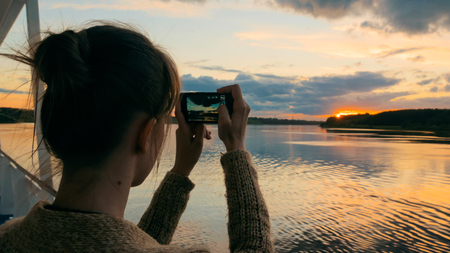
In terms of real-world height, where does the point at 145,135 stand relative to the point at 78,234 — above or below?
above

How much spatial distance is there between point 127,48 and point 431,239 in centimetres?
706

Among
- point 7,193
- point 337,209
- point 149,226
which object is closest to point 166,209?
point 149,226

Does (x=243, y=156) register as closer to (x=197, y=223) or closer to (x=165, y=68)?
(x=165, y=68)

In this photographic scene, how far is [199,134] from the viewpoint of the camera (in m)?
1.00

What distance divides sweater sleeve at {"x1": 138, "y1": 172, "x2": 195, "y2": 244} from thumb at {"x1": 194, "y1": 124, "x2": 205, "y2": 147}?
12 cm

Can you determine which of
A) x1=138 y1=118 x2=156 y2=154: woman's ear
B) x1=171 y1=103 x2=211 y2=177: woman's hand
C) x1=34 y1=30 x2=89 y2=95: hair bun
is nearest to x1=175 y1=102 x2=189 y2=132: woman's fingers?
x1=171 y1=103 x2=211 y2=177: woman's hand

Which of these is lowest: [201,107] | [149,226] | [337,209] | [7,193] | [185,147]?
[337,209]

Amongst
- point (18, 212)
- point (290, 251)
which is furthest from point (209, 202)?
point (18, 212)

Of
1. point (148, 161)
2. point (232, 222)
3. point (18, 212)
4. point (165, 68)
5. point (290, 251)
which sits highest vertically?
point (165, 68)

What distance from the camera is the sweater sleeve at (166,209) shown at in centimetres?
92

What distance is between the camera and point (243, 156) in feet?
2.61

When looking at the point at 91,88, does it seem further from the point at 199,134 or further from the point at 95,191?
the point at 199,134

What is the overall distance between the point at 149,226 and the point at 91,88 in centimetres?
48

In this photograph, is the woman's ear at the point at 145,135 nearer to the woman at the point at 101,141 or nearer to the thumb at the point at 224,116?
the woman at the point at 101,141
